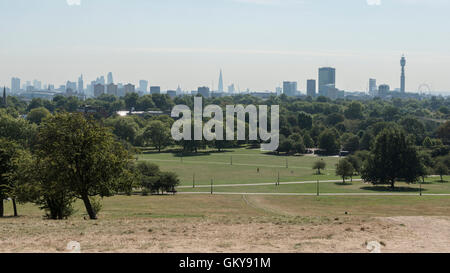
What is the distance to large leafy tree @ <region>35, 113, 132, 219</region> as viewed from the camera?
29484 millimetres

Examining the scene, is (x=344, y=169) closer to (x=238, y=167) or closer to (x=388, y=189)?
(x=388, y=189)

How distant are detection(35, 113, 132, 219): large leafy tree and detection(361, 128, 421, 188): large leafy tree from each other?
184 feet

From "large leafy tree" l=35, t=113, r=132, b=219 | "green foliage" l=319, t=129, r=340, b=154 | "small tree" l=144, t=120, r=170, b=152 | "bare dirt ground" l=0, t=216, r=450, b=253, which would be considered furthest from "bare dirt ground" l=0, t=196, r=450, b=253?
"small tree" l=144, t=120, r=170, b=152

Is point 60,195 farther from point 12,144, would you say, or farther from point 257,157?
point 257,157

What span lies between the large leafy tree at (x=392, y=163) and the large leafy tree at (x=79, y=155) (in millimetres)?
56142

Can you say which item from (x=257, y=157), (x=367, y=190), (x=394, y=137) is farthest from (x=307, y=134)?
(x=367, y=190)

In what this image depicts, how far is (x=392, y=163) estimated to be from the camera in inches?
3083

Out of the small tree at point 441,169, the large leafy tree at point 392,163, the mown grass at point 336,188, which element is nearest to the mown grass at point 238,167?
the mown grass at point 336,188

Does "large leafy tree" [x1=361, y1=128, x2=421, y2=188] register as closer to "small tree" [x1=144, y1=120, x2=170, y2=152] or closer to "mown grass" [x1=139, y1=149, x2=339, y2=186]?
"mown grass" [x1=139, y1=149, x2=339, y2=186]

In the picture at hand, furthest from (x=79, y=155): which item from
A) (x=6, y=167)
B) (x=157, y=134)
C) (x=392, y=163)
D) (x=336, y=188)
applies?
(x=157, y=134)

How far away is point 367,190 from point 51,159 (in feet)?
177

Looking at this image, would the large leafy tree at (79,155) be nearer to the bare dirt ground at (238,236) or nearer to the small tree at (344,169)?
the bare dirt ground at (238,236)

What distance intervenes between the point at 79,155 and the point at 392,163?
60.6 metres

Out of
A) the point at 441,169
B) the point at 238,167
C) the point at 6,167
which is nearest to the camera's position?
the point at 6,167
